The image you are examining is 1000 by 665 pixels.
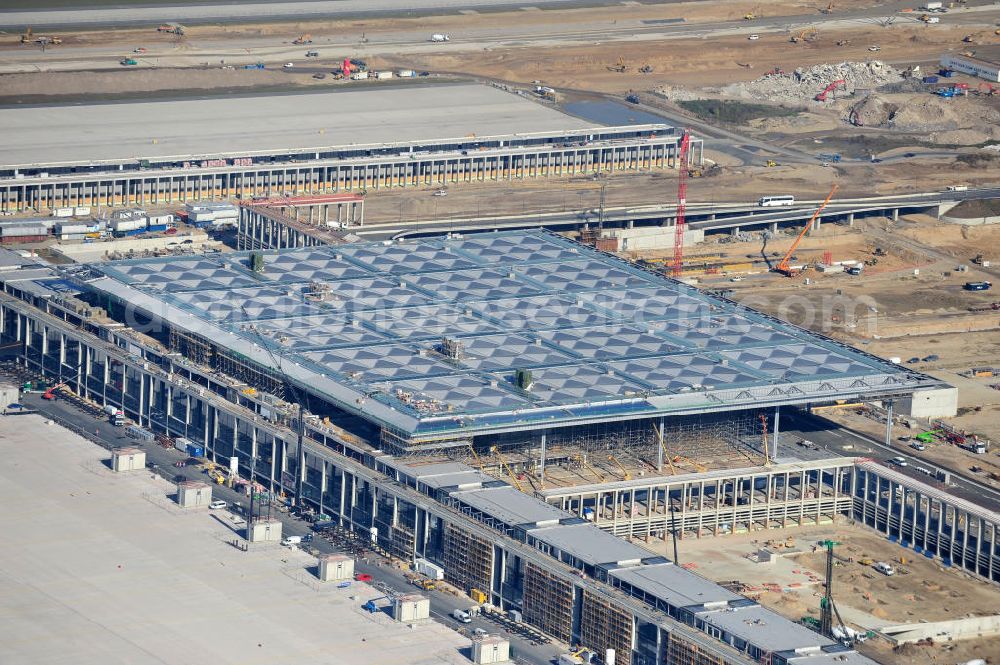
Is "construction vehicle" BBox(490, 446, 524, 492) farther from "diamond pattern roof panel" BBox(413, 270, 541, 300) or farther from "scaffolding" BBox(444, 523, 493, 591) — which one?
"diamond pattern roof panel" BBox(413, 270, 541, 300)

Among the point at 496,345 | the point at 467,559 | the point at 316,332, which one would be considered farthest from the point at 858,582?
the point at 316,332

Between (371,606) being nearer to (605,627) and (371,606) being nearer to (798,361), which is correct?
(605,627)

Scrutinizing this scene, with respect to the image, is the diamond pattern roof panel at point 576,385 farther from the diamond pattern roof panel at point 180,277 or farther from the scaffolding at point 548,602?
the diamond pattern roof panel at point 180,277

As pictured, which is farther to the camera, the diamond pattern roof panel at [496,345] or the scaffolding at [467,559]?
the diamond pattern roof panel at [496,345]

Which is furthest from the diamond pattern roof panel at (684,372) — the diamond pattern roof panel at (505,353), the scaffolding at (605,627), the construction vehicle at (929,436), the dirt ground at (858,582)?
the scaffolding at (605,627)

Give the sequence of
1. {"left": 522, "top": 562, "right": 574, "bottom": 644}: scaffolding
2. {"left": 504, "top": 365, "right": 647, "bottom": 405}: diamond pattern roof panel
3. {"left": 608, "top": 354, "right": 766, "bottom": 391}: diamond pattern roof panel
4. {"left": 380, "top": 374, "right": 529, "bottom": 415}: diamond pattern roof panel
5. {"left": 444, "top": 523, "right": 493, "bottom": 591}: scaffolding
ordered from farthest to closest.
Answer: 1. {"left": 608, "top": 354, "right": 766, "bottom": 391}: diamond pattern roof panel
2. {"left": 504, "top": 365, "right": 647, "bottom": 405}: diamond pattern roof panel
3. {"left": 380, "top": 374, "right": 529, "bottom": 415}: diamond pattern roof panel
4. {"left": 444, "top": 523, "right": 493, "bottom": 591}: scaffolding
5. {"left": 522, "top": 562, "right": 574, "bottom": 644}: scaffolding

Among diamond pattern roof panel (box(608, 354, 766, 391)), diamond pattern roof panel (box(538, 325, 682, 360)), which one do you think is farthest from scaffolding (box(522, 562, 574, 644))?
diamond pattern roof panel (box(538, 325, 682, 360))
